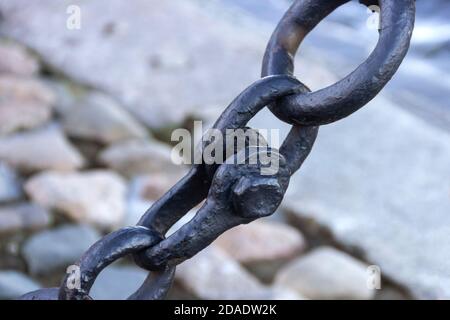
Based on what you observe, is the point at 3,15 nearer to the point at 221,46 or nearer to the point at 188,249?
the point at 221,46

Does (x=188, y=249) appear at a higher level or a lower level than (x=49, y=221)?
lower

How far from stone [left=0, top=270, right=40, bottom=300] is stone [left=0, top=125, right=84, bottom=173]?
1.26 ft

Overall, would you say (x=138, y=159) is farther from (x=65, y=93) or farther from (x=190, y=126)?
(x=65, y=93)

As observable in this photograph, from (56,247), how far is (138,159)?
1.25 ft

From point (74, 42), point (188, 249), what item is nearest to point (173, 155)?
point (74, 42)

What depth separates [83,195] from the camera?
1631mm

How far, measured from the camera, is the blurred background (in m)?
1.44

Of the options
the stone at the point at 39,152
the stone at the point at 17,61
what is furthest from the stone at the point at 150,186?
the stone at the point at 17,61

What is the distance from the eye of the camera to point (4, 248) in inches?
58.4

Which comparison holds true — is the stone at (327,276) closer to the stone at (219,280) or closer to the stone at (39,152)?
the stone at (219,280)

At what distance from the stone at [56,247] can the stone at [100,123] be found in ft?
1.26

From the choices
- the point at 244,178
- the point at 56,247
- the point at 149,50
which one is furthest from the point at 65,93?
the point at 244,178

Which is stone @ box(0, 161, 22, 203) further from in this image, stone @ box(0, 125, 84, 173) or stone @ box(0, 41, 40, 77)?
stone @ box(0, 41, 40, 77)

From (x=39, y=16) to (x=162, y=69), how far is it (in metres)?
0.50
